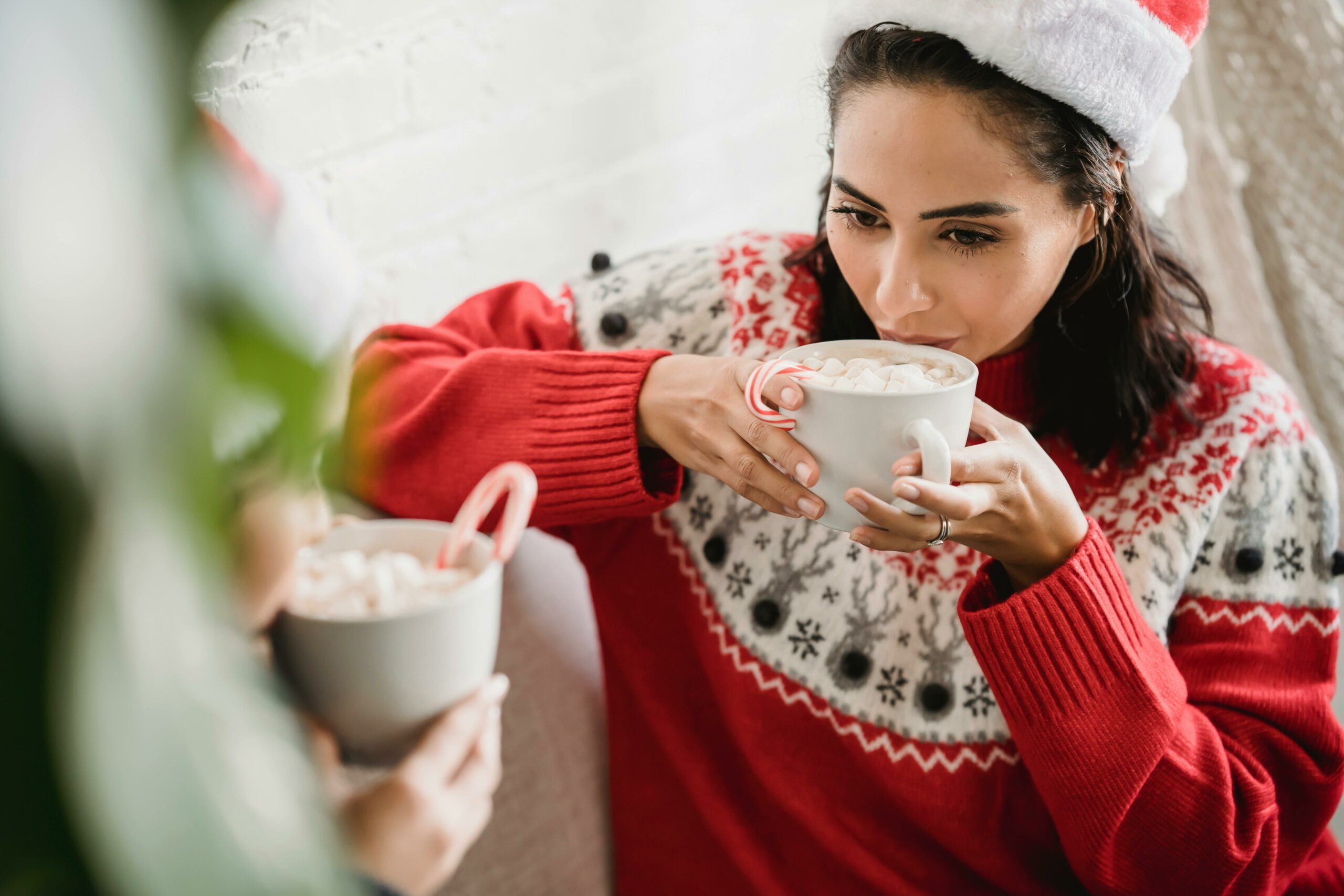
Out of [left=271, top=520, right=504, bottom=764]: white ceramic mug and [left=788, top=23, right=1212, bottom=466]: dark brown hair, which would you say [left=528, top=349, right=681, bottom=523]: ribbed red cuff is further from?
[left=271, top=520, right=504, bottom=764]: white ceramic mug

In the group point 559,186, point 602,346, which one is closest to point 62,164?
point 602,346

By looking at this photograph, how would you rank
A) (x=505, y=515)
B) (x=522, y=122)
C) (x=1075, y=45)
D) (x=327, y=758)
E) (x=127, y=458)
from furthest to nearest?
(x=522, y=122) → (x=1075, y=45) → (x=505, y=515) → (x=327, y=758) → (x=127, y=458)

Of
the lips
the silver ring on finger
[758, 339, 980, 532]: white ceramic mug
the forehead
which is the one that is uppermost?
the forehead

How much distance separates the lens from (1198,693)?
97 centimetres

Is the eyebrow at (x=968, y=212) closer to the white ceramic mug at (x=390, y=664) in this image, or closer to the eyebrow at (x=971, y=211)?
the eyebrow at (x=971, y=211)

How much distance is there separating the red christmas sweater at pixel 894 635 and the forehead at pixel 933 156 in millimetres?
265

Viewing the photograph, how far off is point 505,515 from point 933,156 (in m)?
0.54

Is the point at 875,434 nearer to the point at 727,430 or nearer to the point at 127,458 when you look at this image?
the point at 727,430

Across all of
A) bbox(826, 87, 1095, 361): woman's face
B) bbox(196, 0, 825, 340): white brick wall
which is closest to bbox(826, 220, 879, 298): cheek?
bbox(826, 87, 1095, 361): woman's face

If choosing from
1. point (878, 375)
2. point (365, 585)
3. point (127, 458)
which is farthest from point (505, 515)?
point (878, 375)

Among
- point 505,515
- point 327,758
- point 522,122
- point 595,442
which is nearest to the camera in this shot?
point 327,758

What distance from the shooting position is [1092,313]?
1.07m

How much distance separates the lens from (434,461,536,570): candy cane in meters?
0.42

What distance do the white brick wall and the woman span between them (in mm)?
203
